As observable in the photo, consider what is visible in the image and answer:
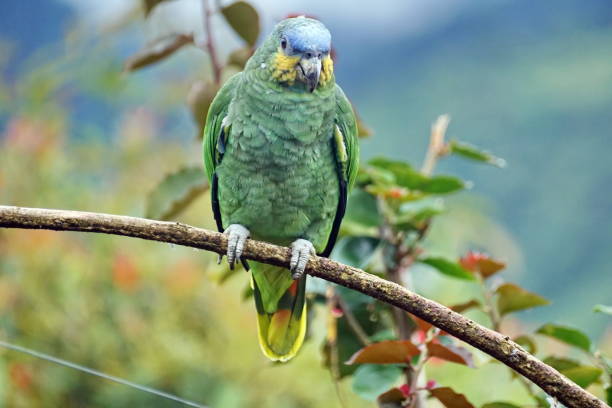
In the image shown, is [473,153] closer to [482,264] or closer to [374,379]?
[482,264]

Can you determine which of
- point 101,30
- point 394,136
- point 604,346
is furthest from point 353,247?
point 394,136

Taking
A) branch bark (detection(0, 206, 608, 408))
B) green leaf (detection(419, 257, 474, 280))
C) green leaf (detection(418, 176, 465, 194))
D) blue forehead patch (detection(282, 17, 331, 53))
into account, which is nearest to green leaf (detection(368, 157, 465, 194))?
green leaf (detection(418, 176, 465, 194))

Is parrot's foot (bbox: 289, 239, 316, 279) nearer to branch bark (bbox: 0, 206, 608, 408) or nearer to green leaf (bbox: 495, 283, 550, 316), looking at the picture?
branch bark (bbox: 0, 206, 608, 408)

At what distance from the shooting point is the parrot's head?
929 millimetres

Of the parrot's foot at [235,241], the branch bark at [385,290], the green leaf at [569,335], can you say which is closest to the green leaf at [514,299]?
the green leaf at [569,335]

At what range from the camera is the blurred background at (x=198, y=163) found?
183 centimetres

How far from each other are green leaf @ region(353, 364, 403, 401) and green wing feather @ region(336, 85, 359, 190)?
0.31 m

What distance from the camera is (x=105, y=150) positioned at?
2.52m

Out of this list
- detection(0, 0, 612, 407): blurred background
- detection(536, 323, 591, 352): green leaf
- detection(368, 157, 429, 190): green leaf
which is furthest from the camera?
detection(0, 0, 612, 407): blurred background

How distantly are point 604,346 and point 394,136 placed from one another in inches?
64.8

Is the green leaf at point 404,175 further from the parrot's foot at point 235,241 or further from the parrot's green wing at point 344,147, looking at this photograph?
the parrot's foot at point 235,241

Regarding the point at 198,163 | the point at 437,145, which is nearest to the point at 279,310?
the point at 437,145

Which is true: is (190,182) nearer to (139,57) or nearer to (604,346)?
(139,57)

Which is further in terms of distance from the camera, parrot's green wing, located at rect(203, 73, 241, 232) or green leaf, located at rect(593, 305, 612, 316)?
parrot's green wing, located at rect(203, 73, 241, 232)
